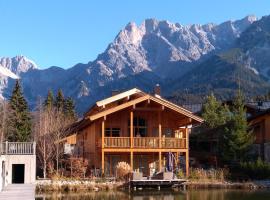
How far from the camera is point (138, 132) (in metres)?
44.5

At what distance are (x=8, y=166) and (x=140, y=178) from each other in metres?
9.49

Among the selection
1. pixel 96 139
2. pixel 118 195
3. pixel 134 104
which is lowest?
pixel 118 195

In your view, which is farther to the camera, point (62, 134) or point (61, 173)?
point (62, 134)

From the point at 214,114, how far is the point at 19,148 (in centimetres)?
2718

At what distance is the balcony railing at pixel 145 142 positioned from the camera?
41.3 metres

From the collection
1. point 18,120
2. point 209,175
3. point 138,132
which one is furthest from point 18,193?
point 18,120

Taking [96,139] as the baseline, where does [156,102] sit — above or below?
above

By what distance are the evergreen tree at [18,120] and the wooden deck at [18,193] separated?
72.5ft

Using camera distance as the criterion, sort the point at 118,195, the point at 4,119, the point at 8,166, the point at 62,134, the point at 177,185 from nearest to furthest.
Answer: the point at 118,195 < the point at 8,166 < the point at 177,185 < the point at 62,134 < the point at 4,119

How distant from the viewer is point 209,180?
39625mm

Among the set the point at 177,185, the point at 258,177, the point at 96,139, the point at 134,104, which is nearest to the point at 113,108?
the point at 134,104

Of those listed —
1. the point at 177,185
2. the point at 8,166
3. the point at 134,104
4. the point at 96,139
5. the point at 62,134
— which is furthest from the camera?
the point at 62,134

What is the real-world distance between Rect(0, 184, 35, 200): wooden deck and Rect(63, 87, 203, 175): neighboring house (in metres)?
9.97

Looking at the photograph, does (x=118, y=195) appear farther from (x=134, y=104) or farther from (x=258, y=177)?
(x=258, y=177)
